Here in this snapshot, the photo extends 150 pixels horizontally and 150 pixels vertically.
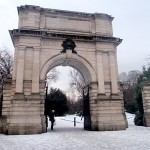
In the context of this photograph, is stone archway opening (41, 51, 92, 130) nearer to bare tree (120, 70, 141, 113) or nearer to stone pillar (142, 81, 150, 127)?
stone pillar (142, 81, 150, 127)

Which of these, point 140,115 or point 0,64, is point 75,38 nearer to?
point 140,115

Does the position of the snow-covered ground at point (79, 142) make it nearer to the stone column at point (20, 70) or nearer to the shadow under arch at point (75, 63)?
the stone column at point (20, 70)

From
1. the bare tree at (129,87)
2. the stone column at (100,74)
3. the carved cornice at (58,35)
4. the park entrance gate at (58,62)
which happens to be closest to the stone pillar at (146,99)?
the park entrance gate at (58,62)

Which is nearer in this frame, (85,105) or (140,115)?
(85,105)

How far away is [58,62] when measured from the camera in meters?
16.4

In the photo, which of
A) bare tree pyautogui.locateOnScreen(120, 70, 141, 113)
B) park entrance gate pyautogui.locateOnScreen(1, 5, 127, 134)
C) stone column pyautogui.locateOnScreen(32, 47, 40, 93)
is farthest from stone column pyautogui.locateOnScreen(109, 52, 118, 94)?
bare tree pyautogui.locateOnScreen(120, 70, 141, 113)

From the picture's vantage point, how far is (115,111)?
15.0 metres

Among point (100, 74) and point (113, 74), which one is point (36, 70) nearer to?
point (100, 74)

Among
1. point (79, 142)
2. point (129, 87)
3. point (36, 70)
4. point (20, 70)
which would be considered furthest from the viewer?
point (129, 87)

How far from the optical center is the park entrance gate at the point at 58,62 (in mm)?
13789

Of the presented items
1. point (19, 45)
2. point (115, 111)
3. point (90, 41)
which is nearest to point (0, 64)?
point (19, 45)

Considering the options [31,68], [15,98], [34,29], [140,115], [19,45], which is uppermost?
[34,29]

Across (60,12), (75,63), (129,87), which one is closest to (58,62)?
(75,63)

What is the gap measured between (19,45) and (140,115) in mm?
11220
